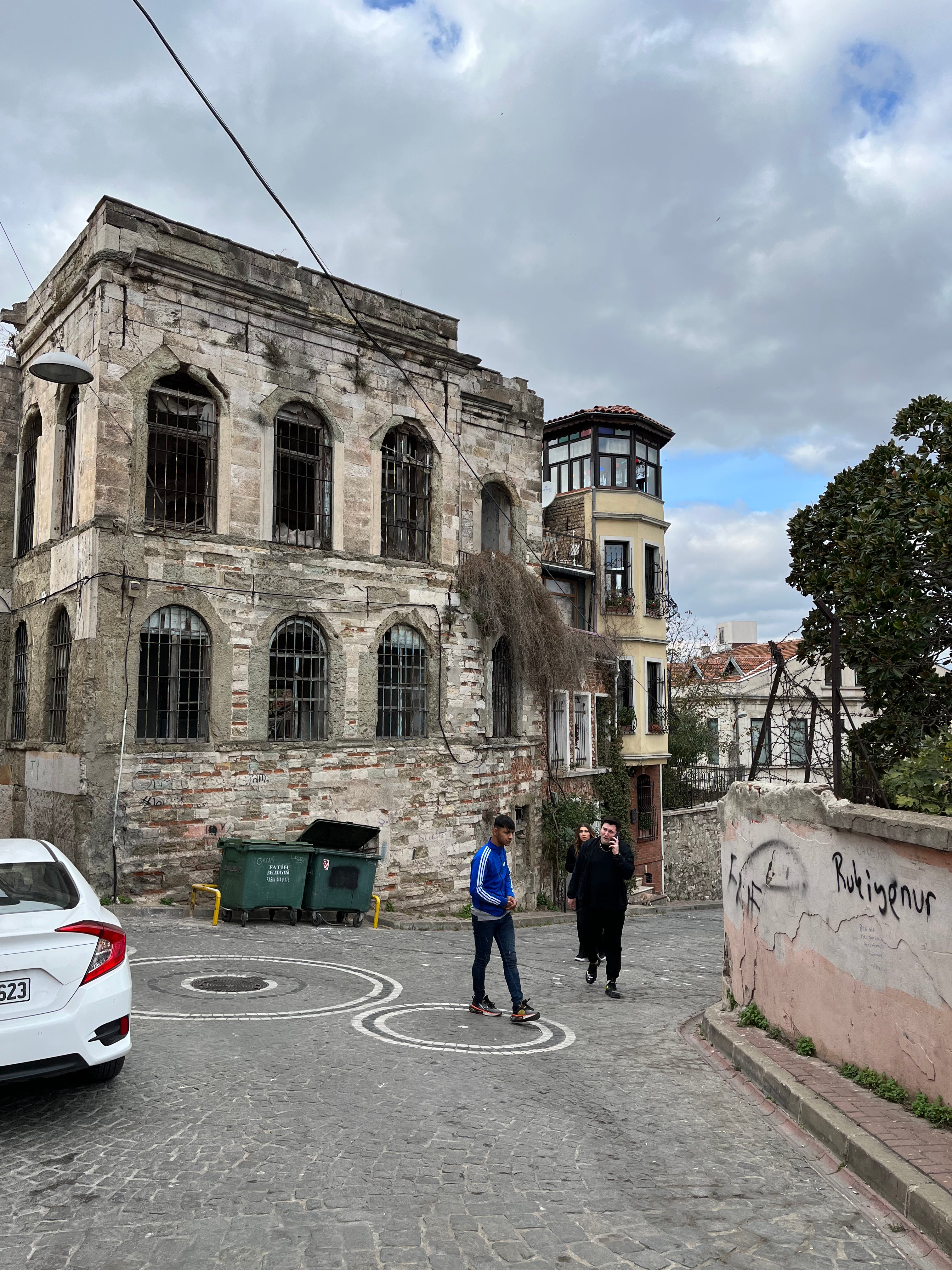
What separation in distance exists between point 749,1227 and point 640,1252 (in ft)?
2.03

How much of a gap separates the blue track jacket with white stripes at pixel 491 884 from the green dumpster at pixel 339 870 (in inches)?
255

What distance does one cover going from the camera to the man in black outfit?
9.52 m

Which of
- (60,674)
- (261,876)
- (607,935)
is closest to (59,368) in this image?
(60,674)

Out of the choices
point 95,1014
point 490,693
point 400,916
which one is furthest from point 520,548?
point 95,1014

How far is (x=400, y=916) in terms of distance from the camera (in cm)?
1612

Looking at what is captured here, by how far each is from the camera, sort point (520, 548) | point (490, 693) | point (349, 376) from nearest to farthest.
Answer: point (349, 376)
point (490, 693)
point (520, 548)

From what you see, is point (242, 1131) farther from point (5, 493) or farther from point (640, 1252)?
point (5, 493)

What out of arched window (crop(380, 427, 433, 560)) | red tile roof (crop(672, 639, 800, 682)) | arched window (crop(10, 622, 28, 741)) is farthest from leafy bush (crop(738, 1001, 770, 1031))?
red tile roof (crop(672, 639, 800, 682))

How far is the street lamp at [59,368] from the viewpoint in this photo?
39.5 ft

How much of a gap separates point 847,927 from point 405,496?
13.6 metres

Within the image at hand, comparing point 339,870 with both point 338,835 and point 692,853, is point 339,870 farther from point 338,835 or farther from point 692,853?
point 692,853

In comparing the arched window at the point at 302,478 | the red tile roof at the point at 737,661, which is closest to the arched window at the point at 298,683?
the arched window at the point at 302,478

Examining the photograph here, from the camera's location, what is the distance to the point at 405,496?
61.1ft

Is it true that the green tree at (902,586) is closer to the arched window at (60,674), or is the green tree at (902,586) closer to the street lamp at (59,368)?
the street lamp at (59,368)
